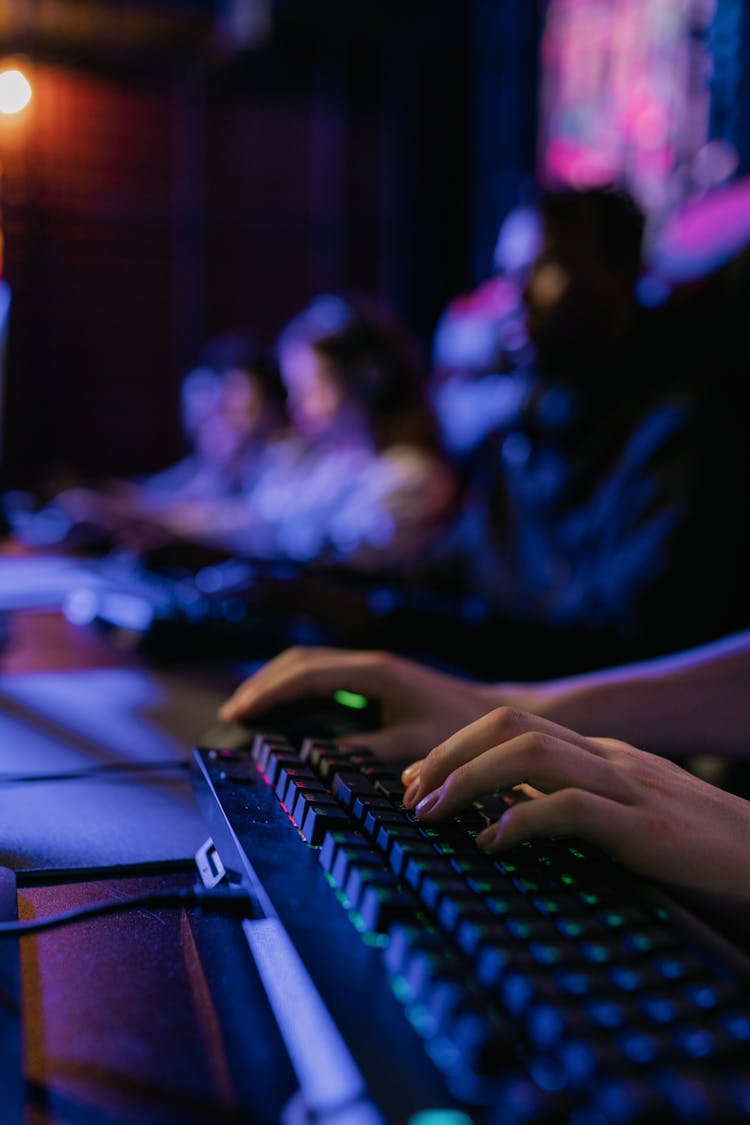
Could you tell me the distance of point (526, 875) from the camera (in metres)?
0.40

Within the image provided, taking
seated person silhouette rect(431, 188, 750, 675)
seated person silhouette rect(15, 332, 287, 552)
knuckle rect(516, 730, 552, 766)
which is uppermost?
seated person silhouette rect(15, 332, 287, 552)

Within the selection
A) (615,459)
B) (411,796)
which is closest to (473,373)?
(615,459)

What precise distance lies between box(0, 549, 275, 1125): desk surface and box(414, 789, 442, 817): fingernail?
0.32 ft

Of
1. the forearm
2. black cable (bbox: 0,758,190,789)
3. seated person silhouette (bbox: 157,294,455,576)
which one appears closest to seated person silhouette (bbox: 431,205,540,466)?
seated person silhouette (bbox: 157,294,455,576)

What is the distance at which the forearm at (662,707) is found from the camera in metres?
0.73

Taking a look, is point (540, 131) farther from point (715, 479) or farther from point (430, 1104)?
point (430, 1104)

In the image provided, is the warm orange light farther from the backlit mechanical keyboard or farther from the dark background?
the dark background

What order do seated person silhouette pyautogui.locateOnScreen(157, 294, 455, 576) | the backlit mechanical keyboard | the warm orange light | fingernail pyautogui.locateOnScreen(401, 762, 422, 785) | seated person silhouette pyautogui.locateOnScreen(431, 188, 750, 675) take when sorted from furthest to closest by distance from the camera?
1. seated person silhouette pyautogui.locateOnScreen(157, 294, 455, 576)
2. seated person silhouette pyautogui.locateOnScreen(431, 188, 750, 675)
3. the warm orange light
4. fingernail pyautogui.locateOnScreen(401, 762, 422, 785)
5. the backlit mechanical keyboard

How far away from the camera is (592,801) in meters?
0.42

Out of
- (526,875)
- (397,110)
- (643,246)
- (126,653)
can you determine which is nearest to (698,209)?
(643,246)

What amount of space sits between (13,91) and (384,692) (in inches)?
34.5

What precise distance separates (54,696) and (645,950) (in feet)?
2.02

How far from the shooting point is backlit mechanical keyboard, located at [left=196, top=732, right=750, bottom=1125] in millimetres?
279

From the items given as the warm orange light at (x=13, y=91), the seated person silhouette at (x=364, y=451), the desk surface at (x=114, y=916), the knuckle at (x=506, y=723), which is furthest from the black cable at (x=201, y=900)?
the seated person silhouette at (x=364, y=451)
